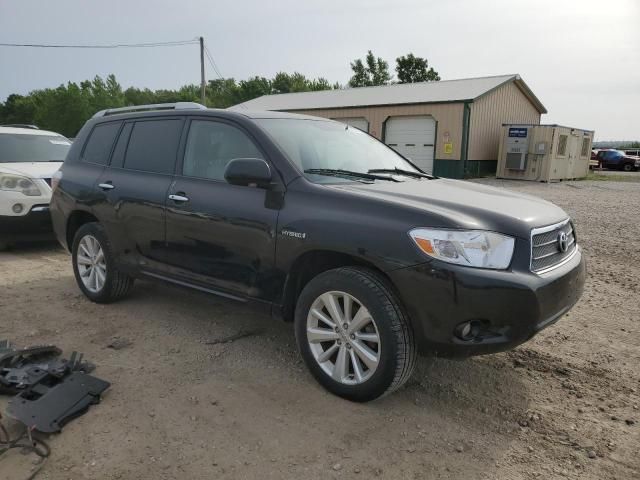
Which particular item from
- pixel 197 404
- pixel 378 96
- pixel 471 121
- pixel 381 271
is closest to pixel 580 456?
pixel 381 271

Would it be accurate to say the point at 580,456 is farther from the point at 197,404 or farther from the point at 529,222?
the point at 197,404

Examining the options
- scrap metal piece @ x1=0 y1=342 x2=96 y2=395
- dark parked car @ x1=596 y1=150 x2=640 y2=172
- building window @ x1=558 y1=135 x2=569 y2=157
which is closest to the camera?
scrap metal piece @ x1=0 y1=342 x2=96 y2=395

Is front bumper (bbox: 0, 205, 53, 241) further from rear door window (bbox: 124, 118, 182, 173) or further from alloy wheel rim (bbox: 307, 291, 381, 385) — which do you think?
alloy wheel rim (bbox: 307, 291, 381, 385)

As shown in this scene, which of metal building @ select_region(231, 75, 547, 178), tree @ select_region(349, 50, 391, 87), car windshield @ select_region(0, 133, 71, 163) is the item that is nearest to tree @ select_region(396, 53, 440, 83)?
tree @ select_region(349, 50, 391, 87)

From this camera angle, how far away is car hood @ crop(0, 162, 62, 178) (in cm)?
717

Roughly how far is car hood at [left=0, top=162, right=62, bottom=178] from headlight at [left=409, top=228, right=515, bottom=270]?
20.4 ft

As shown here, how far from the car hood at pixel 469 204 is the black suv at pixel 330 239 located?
1cm

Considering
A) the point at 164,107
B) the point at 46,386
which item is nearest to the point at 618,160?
the point at 164,107

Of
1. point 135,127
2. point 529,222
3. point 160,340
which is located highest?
point 135,127

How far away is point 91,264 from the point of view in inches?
194

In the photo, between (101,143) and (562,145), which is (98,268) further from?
(562,145)

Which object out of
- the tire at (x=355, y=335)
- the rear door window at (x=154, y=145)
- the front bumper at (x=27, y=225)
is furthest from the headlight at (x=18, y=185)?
the tire at (x=355, y=335)

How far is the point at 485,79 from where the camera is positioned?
25.2 meters

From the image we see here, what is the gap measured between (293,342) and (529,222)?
2.00 m
